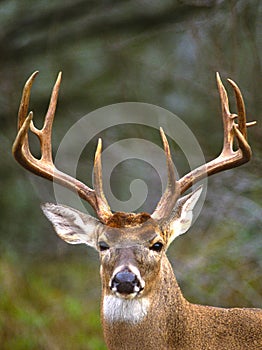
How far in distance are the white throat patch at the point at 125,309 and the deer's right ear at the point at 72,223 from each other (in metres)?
0.51

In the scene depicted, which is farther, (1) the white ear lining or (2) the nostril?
(1) the white ear lining

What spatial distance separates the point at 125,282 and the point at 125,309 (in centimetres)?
25

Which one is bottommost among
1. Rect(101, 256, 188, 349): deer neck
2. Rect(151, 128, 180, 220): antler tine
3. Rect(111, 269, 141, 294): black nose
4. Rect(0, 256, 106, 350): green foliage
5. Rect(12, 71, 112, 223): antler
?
Rect(0, 256, 106, 350): green foliage

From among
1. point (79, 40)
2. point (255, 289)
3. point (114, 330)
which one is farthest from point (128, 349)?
point (79, 40)

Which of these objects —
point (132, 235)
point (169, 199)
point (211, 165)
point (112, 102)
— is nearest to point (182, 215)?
point (169, 199)

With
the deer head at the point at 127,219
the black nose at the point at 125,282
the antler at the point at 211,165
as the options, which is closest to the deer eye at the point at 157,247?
the deer head at the point at 127,219

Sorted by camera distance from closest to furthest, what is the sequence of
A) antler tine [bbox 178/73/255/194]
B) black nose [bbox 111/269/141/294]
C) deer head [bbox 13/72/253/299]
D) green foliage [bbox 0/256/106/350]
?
black nose [bbox 111/269/141/294] < deer head [bbox 13/72/253/299] < antler tine [bbox 178/73/255/194] < green foliage [bbox 0/256/106/350]

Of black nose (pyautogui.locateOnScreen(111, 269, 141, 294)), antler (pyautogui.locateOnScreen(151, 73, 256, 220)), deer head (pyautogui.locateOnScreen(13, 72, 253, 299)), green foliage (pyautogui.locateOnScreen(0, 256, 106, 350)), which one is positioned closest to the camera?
black nose (pyautogui.locateOnScreen(111, 269, 141, 294))

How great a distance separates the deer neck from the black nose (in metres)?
0.15

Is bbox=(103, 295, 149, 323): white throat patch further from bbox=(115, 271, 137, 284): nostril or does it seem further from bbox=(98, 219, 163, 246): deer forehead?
bbox=(98, 219, 163, 246): deer forehead

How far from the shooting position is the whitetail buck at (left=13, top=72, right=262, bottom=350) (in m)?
6.02

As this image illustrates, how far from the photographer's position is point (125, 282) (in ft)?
19.1

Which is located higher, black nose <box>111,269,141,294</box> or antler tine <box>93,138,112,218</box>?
antler tine <box>93,138,112,218</box>

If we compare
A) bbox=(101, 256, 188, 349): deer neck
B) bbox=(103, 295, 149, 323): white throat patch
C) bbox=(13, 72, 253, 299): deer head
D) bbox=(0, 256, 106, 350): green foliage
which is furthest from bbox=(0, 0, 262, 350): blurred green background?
bbox=(103, 295, 149, 323): white throat patch
